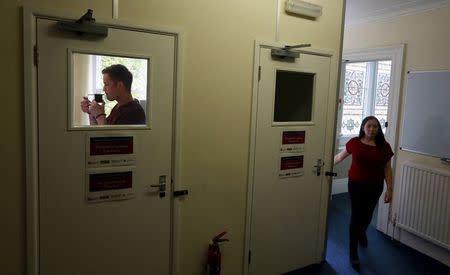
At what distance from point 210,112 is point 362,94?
4.05 meters

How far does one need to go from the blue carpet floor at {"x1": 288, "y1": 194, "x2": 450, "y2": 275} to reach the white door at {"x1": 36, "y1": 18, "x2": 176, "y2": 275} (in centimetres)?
159

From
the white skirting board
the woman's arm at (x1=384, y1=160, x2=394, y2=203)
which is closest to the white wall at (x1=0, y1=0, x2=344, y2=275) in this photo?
the woman's arm at (x1=384, y1=160, x2=394, y2=203)

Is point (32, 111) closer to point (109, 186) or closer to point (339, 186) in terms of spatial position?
point (109, 186)

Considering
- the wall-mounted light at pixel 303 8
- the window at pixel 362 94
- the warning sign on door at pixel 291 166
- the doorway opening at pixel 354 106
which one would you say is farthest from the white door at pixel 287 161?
the window at pixel 362 94

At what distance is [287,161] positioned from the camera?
2.68m

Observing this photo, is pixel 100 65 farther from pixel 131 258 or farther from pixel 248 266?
pixel 248 266

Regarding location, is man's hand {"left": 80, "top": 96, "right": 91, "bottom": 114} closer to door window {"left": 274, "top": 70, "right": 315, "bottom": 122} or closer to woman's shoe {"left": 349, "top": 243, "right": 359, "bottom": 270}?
door window {"left": 274, "top": 70, "right": 315, "bottom": 122}

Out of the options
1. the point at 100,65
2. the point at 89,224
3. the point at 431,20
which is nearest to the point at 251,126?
the point at 100,65

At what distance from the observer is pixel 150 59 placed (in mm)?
1972

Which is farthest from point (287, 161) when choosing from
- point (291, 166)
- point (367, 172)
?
point (367, 172)

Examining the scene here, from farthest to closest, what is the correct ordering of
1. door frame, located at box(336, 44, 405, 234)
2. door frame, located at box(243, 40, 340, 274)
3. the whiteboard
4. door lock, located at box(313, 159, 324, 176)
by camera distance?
door frame, located at box(336, 44, 405, 234), the whiteboard, door lock, located at box(313, 159, 324, 176), door frame, located at box(243, 40, 340, 274)

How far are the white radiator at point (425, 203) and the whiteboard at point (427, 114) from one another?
22 centimetres

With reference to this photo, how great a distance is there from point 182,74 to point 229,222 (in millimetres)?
1190

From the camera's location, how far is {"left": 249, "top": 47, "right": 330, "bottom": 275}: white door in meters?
2.53
